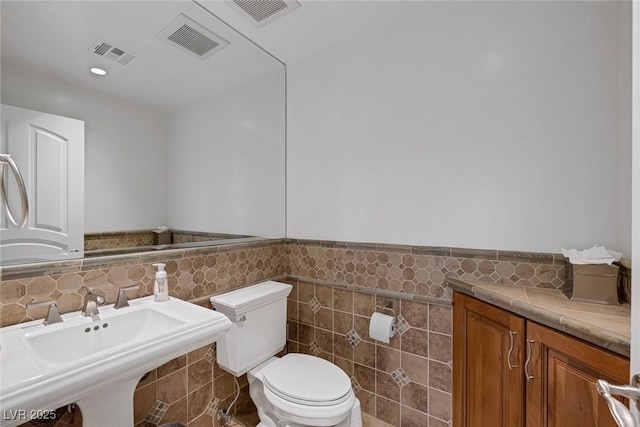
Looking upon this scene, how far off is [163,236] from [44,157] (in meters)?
0.59

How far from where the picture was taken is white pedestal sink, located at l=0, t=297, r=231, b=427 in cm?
69

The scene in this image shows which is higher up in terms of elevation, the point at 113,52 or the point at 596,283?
the point at 113,52

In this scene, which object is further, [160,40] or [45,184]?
[160,40]

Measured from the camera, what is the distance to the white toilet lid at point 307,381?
127 centimetres

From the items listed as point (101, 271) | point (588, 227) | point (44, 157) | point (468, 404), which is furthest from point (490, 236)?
point (44, 157)

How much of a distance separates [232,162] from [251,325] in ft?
3.56

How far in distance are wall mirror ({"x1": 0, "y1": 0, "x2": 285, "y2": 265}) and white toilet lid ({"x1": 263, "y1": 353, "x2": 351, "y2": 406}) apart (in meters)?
0.86

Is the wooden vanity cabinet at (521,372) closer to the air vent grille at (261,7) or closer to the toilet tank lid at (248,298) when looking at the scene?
the toilet tank lid at (248,298)

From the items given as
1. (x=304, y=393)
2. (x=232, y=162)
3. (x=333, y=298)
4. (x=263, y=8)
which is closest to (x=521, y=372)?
(x=304, y=393)

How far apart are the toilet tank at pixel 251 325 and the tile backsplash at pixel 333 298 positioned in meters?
0.14

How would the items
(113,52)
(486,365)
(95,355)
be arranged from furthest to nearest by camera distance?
(113,52), (486,365), (95,355)

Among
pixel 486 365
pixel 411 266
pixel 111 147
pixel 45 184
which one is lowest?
pixel 486 365

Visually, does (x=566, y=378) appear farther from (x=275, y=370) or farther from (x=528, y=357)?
(x=275, y=370)

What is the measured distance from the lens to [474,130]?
1.41 meters
